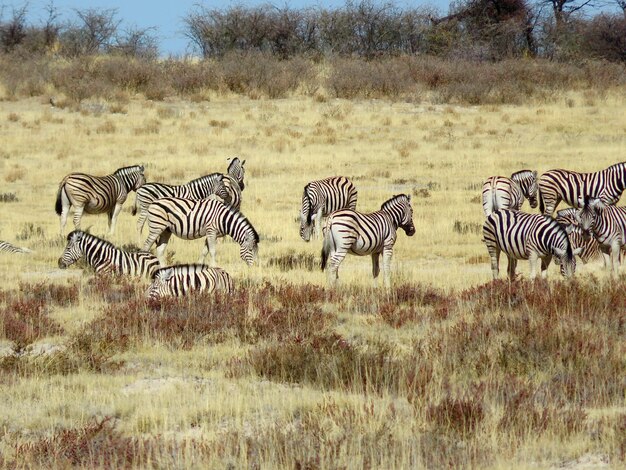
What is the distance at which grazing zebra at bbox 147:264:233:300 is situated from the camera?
444 inches

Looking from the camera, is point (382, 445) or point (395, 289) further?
point (395, 289)

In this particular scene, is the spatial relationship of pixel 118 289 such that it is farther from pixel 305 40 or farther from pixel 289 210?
pixel 305 40

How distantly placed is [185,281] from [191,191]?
682 cm

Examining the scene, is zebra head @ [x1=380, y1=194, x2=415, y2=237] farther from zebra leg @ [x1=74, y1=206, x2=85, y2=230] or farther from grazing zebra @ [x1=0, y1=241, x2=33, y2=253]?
zebra leg @ [x1=74, y1=206, x2=85, y2=230]

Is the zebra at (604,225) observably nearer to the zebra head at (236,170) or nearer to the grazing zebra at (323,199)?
the grazing zebra at (323,199)

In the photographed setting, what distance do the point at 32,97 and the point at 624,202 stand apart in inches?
942

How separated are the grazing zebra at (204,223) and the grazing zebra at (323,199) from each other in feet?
10.4

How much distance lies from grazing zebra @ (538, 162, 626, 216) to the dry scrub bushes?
19.5 m

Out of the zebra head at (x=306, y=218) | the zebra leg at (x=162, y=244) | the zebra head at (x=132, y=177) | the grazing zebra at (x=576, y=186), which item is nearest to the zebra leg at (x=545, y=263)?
the zebra head at (x=306, y=218)

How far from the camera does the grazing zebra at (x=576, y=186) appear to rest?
62.1 feet

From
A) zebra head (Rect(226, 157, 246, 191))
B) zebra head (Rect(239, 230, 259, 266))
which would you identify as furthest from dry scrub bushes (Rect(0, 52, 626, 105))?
zebra head (Rect(239, 230, 259, 266))

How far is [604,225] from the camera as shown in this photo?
13703 millimetres

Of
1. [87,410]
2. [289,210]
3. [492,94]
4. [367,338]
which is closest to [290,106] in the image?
[492,94]

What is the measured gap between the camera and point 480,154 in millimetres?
28859
